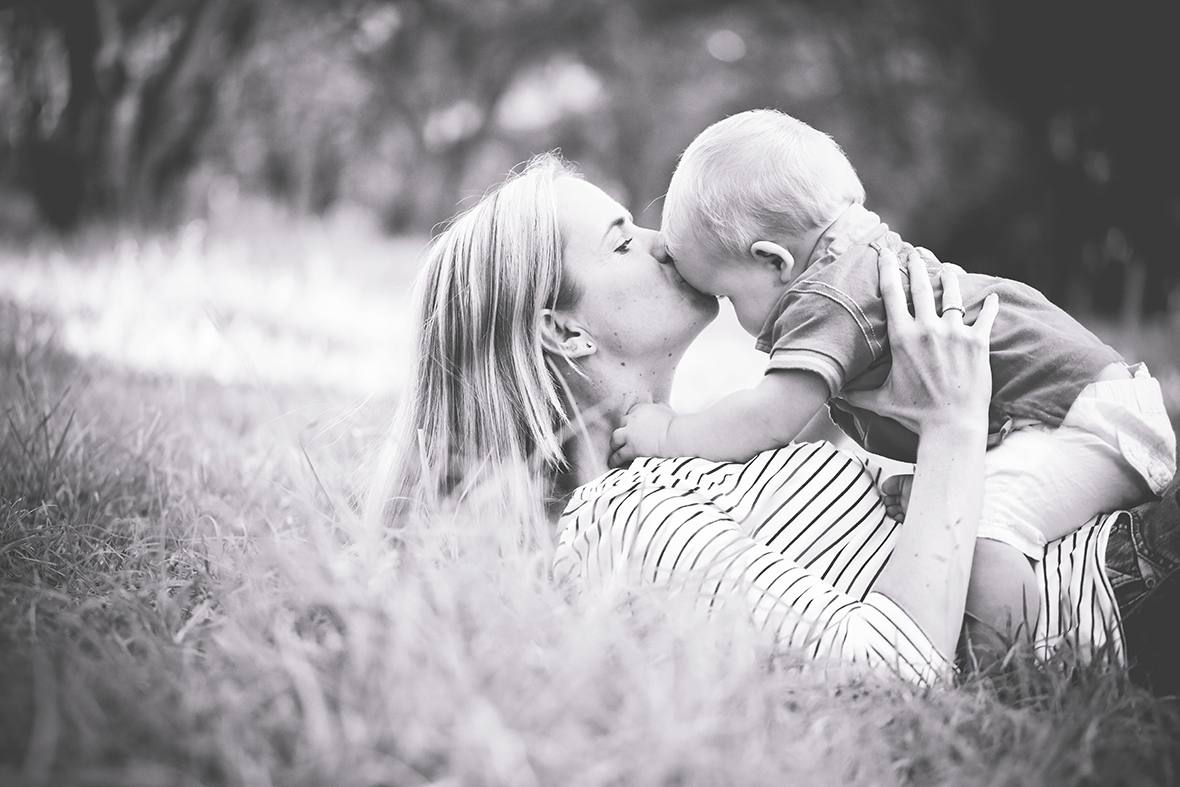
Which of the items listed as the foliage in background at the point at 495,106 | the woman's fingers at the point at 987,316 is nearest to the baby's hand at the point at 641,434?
the woman's fingers at the point at 987,316

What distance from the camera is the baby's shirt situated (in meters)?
1.87

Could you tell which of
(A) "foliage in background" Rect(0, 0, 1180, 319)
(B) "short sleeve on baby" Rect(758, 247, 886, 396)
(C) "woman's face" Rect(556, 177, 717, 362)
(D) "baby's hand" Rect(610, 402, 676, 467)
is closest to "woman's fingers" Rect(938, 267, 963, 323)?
(B) "short sleeve on baby" Rect(758, 247, 886, 396)

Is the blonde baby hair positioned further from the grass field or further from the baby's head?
the grass field

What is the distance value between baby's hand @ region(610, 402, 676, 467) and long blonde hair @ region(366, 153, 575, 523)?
0.44 feet

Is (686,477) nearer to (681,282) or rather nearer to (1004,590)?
(681,282)

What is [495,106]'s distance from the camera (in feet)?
46.4

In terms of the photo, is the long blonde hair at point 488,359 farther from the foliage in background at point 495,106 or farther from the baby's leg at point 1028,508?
the foliage in background at point 495,106

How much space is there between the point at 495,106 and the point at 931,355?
43.0 ft

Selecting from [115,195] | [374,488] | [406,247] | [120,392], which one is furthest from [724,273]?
[406,247]

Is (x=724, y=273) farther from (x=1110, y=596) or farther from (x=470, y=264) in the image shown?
(x=1110, y=596)

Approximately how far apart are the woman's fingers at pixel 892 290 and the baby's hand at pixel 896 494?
350 mm

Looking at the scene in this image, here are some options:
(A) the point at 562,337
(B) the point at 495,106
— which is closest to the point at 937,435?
(A) the point at 562,337

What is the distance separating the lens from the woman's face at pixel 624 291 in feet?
7.20

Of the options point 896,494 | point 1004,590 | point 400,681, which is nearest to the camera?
point 400,681
